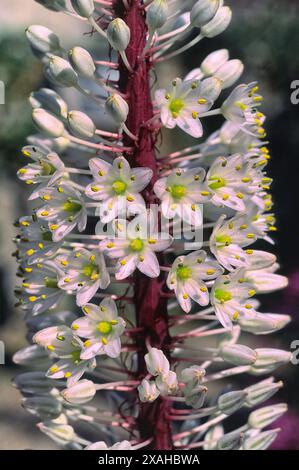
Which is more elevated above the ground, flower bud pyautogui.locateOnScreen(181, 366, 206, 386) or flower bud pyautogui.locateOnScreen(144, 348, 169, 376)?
flower bud pyautogui.locateOnScreen(144, 348, 169, 376)

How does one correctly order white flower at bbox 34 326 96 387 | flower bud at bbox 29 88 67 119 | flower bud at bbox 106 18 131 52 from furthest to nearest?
flower bud at bbox 29 88 67 119 → white flower at bbox 34 326 96 387 → flower bud at bbox 106 18 131 52

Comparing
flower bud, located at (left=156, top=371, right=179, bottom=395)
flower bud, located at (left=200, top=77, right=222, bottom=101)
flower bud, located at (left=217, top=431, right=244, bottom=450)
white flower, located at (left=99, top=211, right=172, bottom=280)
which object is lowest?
flower bud, located at (left=217, top=431, right=244, bottom=450)

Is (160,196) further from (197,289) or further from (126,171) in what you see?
(197,289)

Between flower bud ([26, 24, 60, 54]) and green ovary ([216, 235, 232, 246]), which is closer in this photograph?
green ovary ([216, 235, 232, 246])

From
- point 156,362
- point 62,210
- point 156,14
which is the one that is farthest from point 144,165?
point 156,362

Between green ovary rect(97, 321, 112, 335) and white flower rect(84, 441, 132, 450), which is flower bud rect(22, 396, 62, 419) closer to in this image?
white flower rect(84, 441, 132, 450)

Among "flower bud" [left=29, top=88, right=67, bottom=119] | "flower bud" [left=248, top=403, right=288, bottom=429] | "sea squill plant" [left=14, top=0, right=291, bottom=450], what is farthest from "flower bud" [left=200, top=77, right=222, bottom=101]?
"flower bud" [left=248, top=403, right=288, bottom=429]

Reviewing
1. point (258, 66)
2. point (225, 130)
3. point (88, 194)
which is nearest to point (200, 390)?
point (88, 194)
